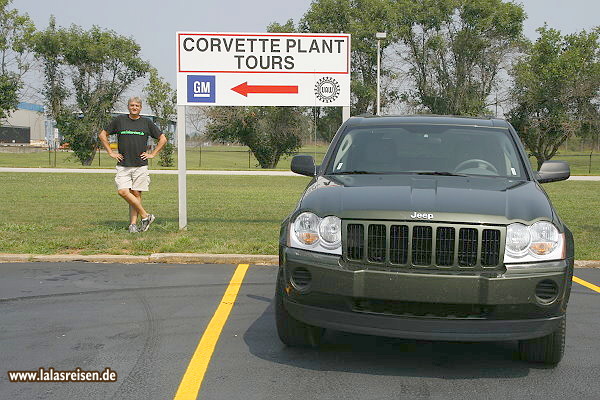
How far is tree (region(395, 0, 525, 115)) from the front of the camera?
53.7 m

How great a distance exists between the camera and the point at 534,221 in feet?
14.1

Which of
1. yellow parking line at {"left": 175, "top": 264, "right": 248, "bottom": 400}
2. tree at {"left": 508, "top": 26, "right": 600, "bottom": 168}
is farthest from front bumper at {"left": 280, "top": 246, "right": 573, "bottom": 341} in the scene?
tree at {"left": 508, "top": 26, "right": 600, "bottom": 168}

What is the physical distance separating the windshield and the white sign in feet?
16.4

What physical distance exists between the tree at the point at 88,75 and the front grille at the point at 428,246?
49219mm

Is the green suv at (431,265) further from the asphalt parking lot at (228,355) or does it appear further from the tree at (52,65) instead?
the tree at (52,65)

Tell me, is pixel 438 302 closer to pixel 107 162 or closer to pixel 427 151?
pixel 427 151

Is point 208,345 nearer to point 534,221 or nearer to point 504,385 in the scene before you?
point 504,385

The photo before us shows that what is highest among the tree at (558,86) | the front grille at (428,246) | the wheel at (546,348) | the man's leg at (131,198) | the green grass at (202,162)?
the tree at (558,86)

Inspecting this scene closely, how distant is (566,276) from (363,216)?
125 centimetres

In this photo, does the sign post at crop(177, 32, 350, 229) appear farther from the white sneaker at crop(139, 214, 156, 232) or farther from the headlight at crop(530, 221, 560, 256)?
the headlight at crop(530, 221, 560, 256)

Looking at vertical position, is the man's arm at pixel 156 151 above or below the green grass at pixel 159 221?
above

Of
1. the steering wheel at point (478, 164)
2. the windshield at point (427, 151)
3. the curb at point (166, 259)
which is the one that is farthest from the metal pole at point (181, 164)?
the steering wheel at point (478, 164)

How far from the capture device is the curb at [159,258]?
331 inches

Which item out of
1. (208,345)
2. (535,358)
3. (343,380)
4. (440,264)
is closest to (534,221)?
(440,264)
